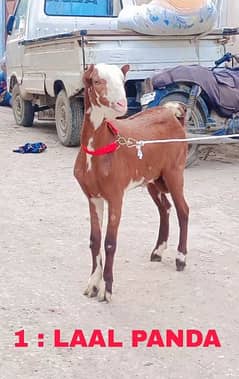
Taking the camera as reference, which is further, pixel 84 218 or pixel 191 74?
pixel 191 74

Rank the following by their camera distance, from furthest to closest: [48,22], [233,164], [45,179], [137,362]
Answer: [48,22] → [233,164] → [45,179] → [137,362]

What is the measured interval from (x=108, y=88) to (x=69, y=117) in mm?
6251

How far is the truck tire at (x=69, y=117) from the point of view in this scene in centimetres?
1033

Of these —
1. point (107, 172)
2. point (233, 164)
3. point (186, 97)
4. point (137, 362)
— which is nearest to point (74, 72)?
point (186, 97)

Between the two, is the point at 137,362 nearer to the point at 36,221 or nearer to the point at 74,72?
the point at 36,221

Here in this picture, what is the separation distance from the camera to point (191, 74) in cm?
859

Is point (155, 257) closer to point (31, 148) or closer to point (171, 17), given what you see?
point (171, 17)

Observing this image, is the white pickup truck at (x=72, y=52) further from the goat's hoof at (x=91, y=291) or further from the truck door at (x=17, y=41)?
the goat's hoof at (x=91, y=291)

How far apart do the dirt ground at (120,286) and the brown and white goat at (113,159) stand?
0.84 feet

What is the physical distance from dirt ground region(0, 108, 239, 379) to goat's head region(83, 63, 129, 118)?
1.20 m

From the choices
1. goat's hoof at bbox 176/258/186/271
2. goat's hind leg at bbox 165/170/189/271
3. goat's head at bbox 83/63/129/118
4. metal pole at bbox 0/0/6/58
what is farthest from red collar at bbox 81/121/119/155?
metal pole at bbox 0/0/6/58

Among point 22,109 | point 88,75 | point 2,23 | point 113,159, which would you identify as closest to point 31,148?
point 22,109

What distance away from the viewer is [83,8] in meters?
11.8

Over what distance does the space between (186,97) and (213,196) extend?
5.51ft
